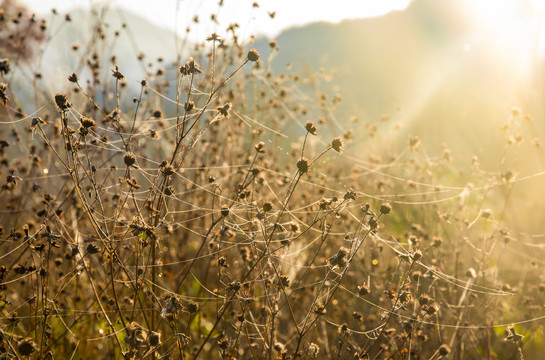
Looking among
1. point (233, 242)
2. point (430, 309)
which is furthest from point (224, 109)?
point (430, 309)

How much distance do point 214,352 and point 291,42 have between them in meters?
11.1

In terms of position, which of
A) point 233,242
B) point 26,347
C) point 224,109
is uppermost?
point 224,109

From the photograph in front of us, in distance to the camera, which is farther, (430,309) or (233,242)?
(233,242)

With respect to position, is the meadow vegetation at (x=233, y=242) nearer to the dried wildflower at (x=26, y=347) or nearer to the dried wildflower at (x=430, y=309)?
the dried wildflower at (x=430, y=309)

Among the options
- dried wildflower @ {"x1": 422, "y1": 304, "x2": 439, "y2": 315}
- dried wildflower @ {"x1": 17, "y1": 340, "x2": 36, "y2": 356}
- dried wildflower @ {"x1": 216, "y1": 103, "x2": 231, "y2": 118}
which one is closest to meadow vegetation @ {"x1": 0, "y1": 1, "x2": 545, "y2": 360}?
dried wildflower @ {"x1": 422, "y1": 304, "x2": 439, "y2": 315}

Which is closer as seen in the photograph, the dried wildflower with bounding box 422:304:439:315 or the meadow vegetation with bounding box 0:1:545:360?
the dried wildflower with bounding box 422:304:439:315

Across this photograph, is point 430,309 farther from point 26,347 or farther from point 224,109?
point 26,347

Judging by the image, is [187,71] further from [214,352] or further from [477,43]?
[477,43]

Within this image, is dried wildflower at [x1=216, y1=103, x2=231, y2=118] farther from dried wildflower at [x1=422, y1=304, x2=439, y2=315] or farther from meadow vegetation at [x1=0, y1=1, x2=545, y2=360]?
dried wildflower at [x1=422, y1=304, x2=439, y2=315]

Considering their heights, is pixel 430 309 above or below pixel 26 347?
below

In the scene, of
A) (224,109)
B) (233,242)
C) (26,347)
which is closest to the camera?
(26,347)

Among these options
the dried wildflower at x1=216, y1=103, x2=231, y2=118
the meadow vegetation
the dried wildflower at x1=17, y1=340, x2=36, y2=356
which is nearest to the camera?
the dried wildflower at x1=17, y1=340, x2=36, y2=356

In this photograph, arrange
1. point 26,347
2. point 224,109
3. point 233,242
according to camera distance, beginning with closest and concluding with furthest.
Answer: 1. point 26,347
2. point 224,109
3. point 233,242

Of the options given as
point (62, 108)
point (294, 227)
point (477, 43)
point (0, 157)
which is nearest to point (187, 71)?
point (62, 108)
